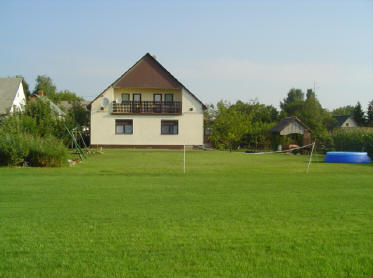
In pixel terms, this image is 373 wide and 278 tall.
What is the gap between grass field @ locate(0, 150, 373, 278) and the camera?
5512 millimetres

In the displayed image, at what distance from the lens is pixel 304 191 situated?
1208cm

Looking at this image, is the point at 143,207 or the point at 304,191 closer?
the point at 143,207

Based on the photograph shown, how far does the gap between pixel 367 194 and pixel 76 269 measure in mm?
9140

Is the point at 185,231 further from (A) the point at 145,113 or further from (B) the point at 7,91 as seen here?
(B) the point at 7,91

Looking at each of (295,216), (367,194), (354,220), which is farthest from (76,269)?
(367,194)

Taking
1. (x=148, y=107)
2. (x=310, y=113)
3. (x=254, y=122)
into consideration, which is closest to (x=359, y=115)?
(x=310, y=113)

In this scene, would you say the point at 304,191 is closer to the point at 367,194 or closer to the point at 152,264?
the point at 367,194

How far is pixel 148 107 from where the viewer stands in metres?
43.1

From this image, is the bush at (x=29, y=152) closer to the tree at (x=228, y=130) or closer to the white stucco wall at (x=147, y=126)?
the white stucco wall at (x=147, y=126)

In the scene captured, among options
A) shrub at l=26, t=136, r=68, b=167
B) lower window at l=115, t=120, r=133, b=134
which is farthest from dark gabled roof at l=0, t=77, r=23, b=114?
shrub at l=26, t=136, r=68, b=167

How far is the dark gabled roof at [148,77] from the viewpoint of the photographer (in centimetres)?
4253

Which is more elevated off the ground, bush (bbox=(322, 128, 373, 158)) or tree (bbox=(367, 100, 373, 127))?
tree (bbox=(367, 100, 373, 127))

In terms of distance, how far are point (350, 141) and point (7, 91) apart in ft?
107

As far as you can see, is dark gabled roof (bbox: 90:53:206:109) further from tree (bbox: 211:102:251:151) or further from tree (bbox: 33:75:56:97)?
tree (bbox: 33:75:56:97)
